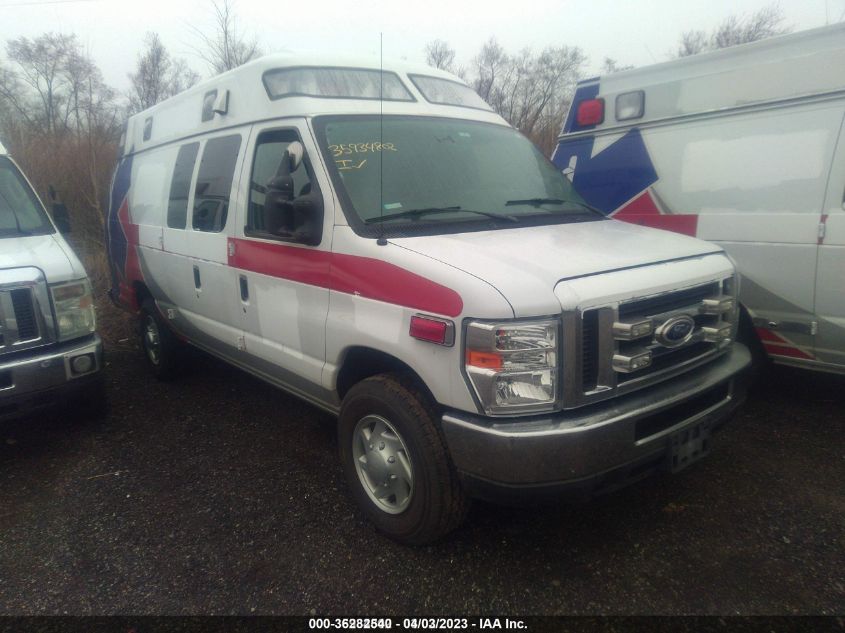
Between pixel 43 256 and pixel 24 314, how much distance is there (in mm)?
515

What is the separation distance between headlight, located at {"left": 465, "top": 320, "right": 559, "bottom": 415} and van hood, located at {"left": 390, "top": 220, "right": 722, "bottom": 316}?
3.4 inches

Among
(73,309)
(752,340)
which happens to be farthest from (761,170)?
(73,309)

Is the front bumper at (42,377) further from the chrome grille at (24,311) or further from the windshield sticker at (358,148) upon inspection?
the windshield sticker at (358,148)

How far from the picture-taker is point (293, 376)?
3502mm

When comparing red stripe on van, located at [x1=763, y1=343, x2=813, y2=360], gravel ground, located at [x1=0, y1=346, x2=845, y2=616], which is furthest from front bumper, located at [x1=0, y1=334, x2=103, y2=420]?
red stripe on van, located at [x1=763, y1=343, x2=813, y2=360]

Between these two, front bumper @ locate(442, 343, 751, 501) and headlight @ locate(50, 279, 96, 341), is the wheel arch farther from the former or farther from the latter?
headlight @ locate(50, 279, 96, 341)

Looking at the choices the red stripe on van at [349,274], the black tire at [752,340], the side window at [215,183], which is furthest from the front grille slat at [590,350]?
the side window at [215,183]

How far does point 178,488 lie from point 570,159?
4.03m

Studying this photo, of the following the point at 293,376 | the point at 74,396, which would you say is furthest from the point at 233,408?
the point at 293,376

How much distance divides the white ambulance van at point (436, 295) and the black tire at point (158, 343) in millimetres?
1000

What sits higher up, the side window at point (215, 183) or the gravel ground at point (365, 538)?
the side window at point (215, 183)

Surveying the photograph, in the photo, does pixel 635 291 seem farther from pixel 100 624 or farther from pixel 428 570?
pixel 100 624

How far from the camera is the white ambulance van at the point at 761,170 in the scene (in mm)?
3576

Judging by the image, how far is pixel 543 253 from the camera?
2.61 m
